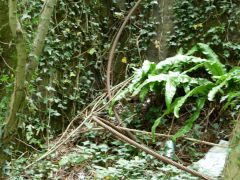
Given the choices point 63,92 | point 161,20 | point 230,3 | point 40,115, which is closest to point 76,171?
point 40,115

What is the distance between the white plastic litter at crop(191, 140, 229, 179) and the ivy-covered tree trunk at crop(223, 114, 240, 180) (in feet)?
2.38

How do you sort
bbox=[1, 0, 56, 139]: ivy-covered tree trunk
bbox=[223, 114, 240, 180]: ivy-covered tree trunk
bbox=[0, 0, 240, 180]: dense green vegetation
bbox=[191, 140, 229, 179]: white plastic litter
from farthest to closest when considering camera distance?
bbox=[191, 140, 229, 179]: white plastic litter < bbox=[0, 0, 240, 180]: dense green vegetation < bbox=[1, 0, 56, 139]: ivy-covered tree trunk < bbox=[223, 114, 240, 180]: ivy-covered tree trunk

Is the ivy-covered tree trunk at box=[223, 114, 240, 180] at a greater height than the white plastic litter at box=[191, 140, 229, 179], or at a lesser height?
greater

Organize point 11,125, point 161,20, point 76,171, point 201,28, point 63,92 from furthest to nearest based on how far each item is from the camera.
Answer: point 161,20
point 201,28
point 63,92
point 76,171
point 11,125

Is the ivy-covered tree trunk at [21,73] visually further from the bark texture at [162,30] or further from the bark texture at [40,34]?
the bark texture at [162,30]

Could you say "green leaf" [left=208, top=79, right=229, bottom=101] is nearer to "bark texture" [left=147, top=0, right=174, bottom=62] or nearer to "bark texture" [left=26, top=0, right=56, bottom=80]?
"bark texture" [left=26, top=0, right=56, bottom=80]

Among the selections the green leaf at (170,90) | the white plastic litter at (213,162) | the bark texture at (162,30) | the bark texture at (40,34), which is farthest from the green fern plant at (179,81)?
the bark texture at (40,34)

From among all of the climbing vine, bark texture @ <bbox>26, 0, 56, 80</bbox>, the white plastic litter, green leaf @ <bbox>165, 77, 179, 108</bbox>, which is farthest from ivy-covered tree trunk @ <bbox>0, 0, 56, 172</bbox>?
the climbing vine

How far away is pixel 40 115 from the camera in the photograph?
9.91ft

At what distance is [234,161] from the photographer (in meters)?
1.48

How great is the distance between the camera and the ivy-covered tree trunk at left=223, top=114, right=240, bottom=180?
4.73 ft

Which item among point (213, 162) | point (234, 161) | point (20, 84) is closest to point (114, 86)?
point (213, 162)

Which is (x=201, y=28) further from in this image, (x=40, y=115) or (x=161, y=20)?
(x=40, y=115)

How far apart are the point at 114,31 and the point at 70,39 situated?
1.02 meters
